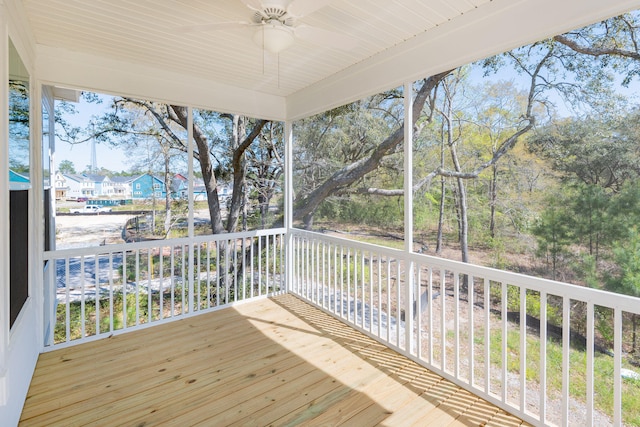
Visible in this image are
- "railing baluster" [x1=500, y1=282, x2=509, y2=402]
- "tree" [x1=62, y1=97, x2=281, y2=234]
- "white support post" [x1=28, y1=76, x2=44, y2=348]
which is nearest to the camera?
"railing baluster" [x1=500, y1=282, x2=509, y2=402]

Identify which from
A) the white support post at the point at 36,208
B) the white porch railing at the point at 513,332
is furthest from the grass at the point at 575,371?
the white support post at the point at 36,208

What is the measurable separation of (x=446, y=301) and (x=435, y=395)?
2.57 feet

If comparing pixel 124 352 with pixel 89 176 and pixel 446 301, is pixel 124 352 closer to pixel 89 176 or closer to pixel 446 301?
pixel 89 176

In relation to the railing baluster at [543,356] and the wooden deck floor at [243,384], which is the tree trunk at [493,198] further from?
the wooden deck floor at [243,384]

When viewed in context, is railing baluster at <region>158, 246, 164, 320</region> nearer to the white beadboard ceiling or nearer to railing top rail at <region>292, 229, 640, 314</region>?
the white beadboard ceiling

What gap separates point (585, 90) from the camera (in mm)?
1861

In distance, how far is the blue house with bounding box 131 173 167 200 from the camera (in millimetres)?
3234

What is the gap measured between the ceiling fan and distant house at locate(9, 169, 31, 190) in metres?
1.27

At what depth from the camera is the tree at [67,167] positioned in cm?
294

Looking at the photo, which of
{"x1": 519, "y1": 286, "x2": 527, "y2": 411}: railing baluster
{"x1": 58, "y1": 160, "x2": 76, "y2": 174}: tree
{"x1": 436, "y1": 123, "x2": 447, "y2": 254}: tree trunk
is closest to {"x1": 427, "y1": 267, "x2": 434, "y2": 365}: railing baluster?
{"x1": 436, "y1": 123, "x2": 447, "y2": 254}: tree trunk

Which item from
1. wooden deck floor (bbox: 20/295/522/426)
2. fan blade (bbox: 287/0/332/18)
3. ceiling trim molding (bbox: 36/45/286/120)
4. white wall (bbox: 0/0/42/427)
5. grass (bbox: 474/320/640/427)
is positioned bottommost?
wooden deck floor (bbox: 20/295/522/426)

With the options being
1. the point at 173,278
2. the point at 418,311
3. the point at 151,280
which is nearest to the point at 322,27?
the point at 418,311

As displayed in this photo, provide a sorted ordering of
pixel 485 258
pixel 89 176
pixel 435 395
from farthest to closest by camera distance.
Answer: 1. pixel 89 176
2. pixel 485 258
3. pixel 435 395

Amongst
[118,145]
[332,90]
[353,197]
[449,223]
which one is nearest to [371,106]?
[332,90]
